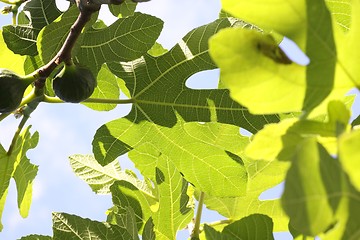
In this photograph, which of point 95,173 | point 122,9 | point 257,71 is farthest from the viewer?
point 95,173

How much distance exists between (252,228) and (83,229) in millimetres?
581

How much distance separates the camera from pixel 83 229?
2.30 meters

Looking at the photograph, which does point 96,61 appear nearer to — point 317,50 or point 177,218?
point 177,218

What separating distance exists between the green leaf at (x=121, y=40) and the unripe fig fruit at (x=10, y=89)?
29cm

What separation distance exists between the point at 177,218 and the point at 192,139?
0.38 m

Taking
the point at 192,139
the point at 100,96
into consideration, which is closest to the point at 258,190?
the point at 192,139

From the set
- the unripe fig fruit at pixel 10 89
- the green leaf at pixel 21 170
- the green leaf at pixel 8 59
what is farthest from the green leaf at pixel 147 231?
the green leaf at pixel 8 59

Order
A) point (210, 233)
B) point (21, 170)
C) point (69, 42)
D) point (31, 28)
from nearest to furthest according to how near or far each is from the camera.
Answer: point (210, 233)
point (69, 42)
point (31, 28)
point (21, 170)

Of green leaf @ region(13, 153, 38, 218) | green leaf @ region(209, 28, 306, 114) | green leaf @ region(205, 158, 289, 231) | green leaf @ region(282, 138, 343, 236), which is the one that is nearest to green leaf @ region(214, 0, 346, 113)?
green leaf @ region(209, 28, 306, 114)

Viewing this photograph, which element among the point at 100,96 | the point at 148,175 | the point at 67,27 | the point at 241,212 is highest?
the point at 67,27

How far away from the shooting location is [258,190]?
2.65 m

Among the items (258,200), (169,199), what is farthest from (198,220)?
(258,200)

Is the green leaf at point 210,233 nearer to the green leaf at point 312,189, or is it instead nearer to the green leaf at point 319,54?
the green leaf at point 319,54

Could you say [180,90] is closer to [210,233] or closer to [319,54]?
[210,233]
